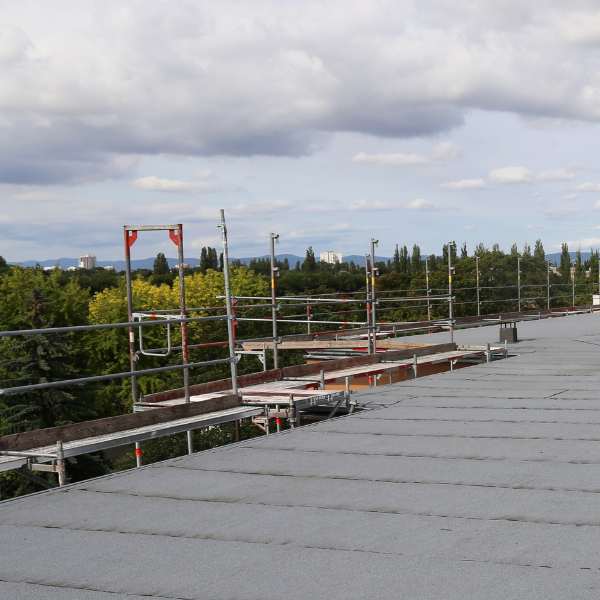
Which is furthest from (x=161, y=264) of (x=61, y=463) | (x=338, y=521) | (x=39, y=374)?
(x=338, y=521)

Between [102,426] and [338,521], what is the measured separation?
9.13ft

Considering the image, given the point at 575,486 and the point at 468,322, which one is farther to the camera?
the point at 468,322

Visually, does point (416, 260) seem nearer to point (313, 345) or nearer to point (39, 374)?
point (39, 374)

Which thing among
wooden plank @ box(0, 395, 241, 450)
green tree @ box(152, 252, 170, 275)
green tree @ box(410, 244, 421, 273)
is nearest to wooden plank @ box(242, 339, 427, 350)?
wooden plank @ box(0, 395, 241, 450)

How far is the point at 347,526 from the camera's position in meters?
4.30

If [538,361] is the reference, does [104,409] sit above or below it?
below

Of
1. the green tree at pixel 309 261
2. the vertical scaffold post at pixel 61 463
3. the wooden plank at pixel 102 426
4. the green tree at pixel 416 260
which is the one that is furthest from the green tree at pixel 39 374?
the green tree at pixel 309 261

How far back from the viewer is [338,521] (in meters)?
4.40

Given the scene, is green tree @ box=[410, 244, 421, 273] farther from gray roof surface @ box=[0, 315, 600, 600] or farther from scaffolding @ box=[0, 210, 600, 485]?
gray roof surface @ box=[0, 315, 600, 600]

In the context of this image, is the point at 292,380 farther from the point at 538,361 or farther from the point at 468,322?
the point at 468,322

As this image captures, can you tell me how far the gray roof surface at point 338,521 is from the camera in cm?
346

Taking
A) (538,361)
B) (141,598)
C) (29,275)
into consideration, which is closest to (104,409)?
(29,275)

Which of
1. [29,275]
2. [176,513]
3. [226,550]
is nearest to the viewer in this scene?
[226,550]

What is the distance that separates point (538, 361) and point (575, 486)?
8.47 m
